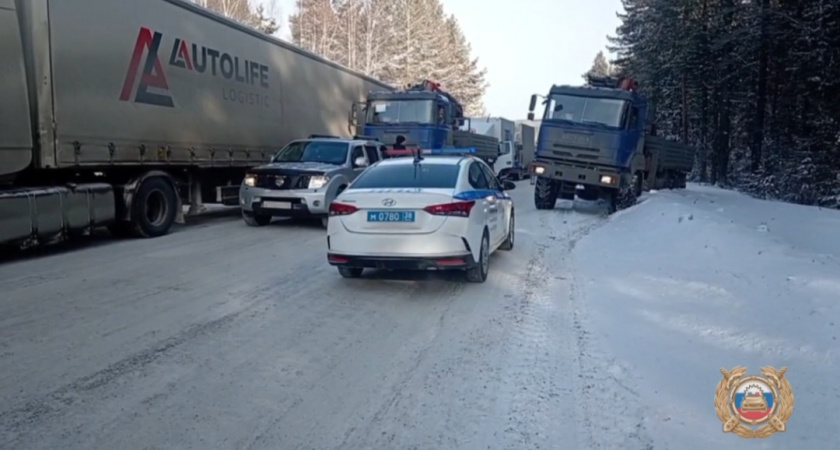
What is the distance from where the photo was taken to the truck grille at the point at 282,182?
11.9m

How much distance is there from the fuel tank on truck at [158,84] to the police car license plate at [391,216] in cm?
516

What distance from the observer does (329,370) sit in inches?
185

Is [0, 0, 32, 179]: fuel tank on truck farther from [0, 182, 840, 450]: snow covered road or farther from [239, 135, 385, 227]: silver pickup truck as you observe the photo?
[239, 135, 385, 227]: silver pickup truck

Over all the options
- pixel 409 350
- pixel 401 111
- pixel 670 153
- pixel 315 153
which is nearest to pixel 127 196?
pixel 315 153

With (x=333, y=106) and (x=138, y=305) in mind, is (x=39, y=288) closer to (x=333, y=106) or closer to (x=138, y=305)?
(x=138, y=305)

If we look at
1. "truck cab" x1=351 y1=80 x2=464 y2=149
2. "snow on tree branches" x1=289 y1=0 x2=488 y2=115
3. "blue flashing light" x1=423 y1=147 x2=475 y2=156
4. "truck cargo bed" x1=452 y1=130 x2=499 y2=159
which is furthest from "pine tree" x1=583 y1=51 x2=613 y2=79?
"blue flashing light" x1=423 y1=147 x2=475 y2=156

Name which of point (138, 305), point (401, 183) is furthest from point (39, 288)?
point (401, 183)

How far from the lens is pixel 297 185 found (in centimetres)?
1192

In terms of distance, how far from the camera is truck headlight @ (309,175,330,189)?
1186 cm

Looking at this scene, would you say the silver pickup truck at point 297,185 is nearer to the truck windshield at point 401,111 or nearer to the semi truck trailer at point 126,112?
the semi truck trailer at point 126,112

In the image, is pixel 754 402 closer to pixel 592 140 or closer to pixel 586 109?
pixel 592 140

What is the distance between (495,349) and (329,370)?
142 cm

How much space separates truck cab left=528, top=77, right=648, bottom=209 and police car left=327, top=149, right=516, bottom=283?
28.7 ft

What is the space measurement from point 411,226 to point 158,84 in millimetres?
6779
